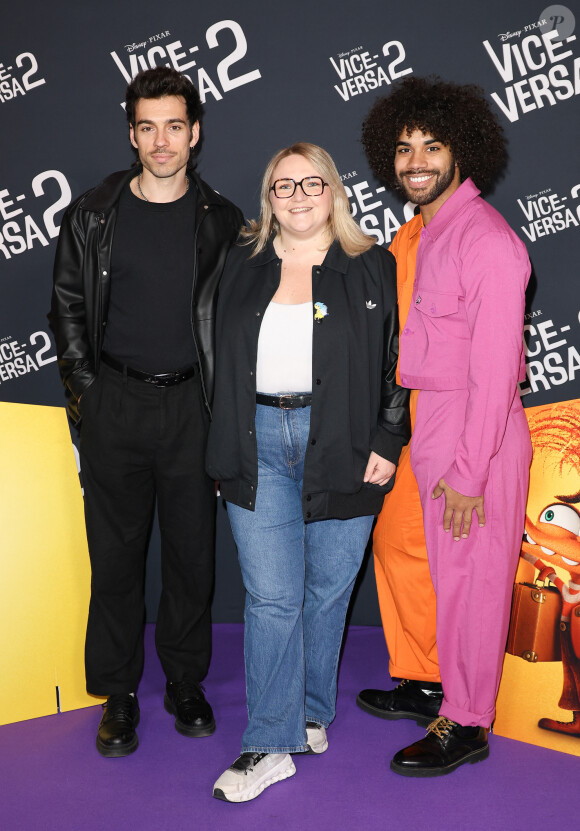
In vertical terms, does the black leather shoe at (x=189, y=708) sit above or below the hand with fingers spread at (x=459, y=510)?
below

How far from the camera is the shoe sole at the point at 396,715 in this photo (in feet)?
8.98

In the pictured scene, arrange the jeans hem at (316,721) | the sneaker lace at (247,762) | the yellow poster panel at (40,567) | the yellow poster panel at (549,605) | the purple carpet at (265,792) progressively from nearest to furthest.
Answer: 1. the purple carpet at (265,792)
2. the sneaker lace at (247,762)
3. the jeans hem at (316,721)
4. the yellow poster panel at (549,605)
5. the yellow poster panel at (40,567)

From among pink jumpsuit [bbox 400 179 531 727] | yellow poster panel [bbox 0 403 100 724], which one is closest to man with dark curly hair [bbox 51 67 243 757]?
yellow poster panel [bbox 0 403 100 724]

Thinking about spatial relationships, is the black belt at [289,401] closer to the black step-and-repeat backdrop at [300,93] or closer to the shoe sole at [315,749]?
the shoe sole at [315,749]

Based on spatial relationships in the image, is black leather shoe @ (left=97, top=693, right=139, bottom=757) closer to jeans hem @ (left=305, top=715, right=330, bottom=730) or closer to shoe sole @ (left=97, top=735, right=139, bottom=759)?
shoe sole @ (left=97, top=735, right=139, bottom=759)

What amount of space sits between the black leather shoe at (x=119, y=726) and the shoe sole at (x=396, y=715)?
2.52ft

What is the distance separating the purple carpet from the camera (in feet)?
7.30

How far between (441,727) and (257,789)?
59cm

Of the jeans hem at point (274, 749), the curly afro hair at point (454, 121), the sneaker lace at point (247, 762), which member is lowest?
the sneaker lace at point (247, 762)

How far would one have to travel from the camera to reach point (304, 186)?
225 centimetres

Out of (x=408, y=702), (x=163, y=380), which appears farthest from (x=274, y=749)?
(x=163, y=380)

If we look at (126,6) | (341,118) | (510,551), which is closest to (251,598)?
(510,551)

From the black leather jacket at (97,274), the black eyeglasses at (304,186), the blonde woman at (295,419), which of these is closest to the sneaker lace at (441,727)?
the blonde woman at (295,419)

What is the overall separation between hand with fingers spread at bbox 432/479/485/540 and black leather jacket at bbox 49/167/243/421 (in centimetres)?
76
